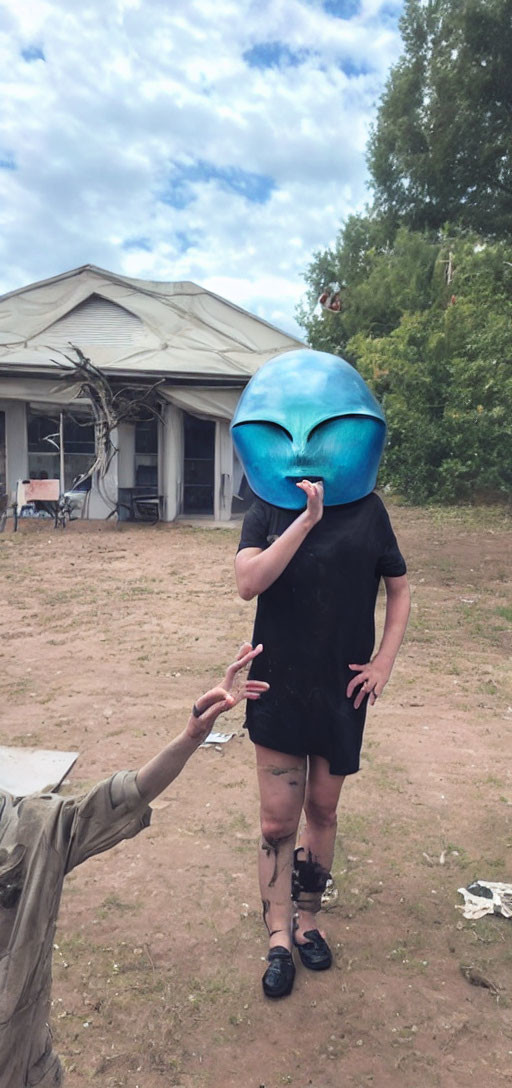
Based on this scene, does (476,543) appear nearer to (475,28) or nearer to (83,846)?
(83,846)

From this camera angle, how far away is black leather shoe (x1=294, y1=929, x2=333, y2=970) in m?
2.35

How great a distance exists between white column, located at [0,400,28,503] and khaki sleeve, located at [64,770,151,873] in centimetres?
1221

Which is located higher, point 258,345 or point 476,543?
point 258,345

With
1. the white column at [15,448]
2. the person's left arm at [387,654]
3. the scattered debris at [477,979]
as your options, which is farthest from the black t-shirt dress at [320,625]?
the white column at [15,448]

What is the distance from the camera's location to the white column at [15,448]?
1284 centimetres

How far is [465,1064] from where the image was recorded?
2.00 metres

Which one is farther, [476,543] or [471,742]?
[476,543]

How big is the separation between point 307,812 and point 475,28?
17.6 m

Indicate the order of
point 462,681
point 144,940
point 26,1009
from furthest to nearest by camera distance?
point 462,681, point 144,940, point 26,1009

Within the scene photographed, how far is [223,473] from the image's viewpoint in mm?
12875

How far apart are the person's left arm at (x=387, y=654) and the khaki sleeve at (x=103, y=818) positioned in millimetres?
870

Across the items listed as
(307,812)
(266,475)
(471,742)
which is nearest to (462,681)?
(471,742)

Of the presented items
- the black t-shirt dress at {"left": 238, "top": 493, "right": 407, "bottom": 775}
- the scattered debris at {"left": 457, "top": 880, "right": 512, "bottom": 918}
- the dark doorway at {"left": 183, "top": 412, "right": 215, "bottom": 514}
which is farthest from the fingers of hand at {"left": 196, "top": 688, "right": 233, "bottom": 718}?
the dark doorway at {"left": 183, "top": 412, "right": 215, "bottom": 514}

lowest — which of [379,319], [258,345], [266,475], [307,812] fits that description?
[307,812]
